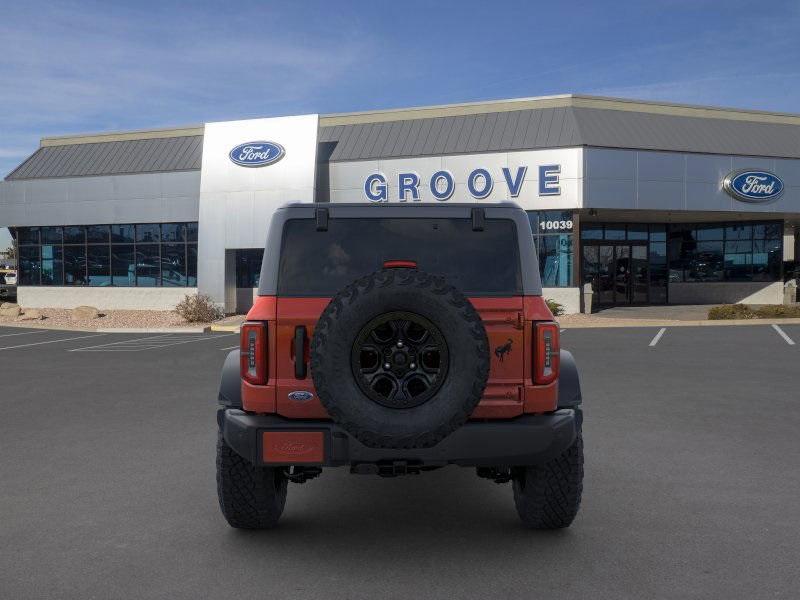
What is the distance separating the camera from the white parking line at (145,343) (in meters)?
16.6

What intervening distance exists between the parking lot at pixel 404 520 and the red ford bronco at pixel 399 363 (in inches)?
15.8

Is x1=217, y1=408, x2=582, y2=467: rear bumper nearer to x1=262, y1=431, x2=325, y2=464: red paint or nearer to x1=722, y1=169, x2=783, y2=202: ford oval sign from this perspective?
x1=262, y1=431, x2=325, y2=464: red paint

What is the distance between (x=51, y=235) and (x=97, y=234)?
100 inches

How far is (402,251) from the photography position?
4.36 meters

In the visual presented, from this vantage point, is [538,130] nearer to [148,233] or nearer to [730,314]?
[730,314]

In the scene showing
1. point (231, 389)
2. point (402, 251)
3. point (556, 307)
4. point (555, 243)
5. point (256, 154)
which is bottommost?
point (556, 307)

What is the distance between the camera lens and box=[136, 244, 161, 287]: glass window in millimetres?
30141

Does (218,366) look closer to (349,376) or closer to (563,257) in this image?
(349,376)

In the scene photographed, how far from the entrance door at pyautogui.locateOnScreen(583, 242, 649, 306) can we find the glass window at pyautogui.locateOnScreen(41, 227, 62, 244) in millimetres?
22690

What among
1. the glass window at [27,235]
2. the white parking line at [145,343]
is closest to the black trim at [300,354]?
the white parking line at [145,343]

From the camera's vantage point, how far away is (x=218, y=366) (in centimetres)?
1312

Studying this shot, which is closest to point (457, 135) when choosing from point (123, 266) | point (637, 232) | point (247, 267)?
point (247, 267)

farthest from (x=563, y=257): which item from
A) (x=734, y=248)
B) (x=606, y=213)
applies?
(x=734, y=248)

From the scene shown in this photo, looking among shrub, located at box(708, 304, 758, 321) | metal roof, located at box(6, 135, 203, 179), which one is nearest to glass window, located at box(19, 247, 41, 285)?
metal roof, located at box(6, 135, 203, 179)
